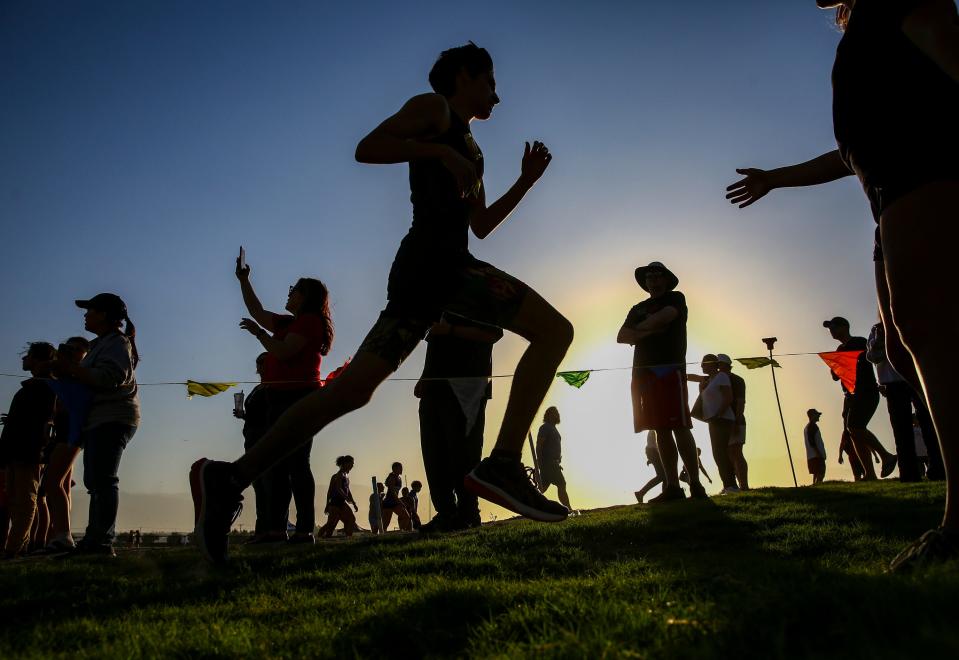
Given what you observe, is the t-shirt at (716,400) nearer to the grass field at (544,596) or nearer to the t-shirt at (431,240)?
the grass field at (544,596)

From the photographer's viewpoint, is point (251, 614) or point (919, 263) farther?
point (251, 614)

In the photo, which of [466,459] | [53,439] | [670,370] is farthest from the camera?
[670,370]

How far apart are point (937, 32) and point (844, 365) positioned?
9419mm

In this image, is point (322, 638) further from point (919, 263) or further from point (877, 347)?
point (877, 347)

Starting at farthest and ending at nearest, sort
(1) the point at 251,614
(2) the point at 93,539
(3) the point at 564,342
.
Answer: (2) the point at 93,539
(3) the point at 564,342
(1) the point at 251,614

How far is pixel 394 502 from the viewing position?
688 inches

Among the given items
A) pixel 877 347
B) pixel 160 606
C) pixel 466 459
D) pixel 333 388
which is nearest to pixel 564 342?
pixel 333 388

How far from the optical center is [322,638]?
2.51 metres

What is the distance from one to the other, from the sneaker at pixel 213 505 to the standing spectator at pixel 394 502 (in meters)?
13.6

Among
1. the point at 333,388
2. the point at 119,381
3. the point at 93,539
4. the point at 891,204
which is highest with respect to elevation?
the point at 119,381

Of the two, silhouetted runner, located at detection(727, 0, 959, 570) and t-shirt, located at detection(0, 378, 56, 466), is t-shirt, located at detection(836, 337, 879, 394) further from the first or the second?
t-shirt, located at detection(0, 378, 56, 466)

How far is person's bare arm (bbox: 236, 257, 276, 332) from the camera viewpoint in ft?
23.4

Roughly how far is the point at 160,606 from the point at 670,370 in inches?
235

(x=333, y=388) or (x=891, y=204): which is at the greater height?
(x=891, y=204)
